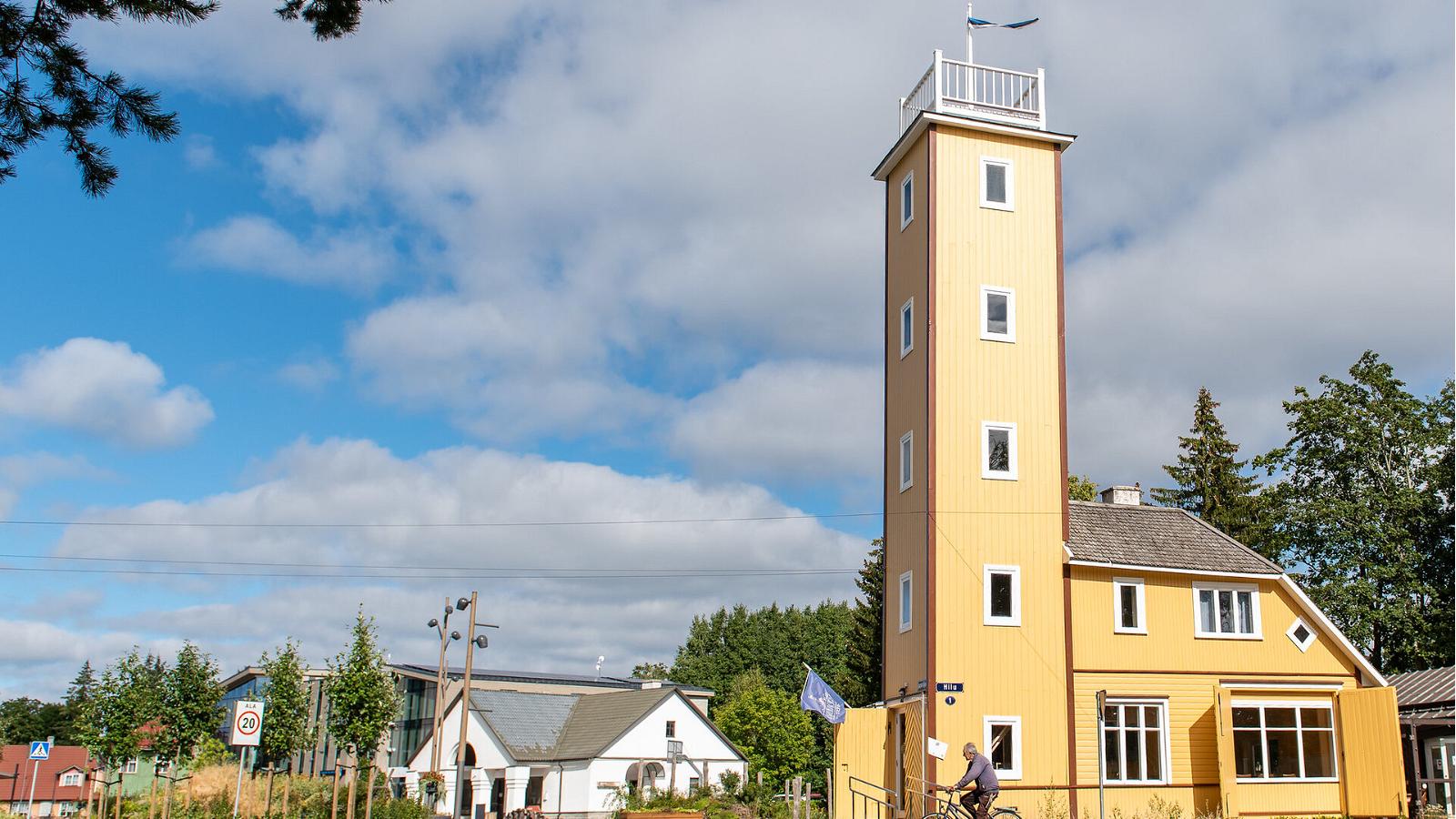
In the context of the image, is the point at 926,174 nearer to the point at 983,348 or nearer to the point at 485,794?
the point at 983,348

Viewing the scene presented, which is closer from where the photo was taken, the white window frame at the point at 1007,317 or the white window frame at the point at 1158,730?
the white window frame at the point at 1158,730

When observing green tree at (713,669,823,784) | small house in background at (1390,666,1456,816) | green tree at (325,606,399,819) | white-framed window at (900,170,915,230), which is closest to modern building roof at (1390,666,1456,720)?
small house in background at (1390,666,1456,816)

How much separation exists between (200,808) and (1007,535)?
79.0ft

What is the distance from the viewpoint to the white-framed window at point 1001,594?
29797 millimetres

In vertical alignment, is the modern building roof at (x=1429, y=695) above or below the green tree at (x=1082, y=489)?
below

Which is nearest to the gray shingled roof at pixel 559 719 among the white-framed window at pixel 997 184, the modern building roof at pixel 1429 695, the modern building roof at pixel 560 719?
the modern building roof at pixel 560 719

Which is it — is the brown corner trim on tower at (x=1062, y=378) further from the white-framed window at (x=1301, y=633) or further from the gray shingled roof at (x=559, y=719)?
the gray shingled roof at (x=559, y=719)

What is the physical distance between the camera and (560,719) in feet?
216

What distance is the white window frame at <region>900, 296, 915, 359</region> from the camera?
106 feet

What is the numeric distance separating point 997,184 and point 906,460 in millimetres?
7773

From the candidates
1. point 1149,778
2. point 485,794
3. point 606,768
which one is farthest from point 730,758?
point 1149,778

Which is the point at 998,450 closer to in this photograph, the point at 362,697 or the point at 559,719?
the point at 362,697

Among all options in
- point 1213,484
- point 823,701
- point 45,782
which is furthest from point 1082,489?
point 45,782

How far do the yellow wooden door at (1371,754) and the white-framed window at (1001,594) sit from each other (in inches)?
331
